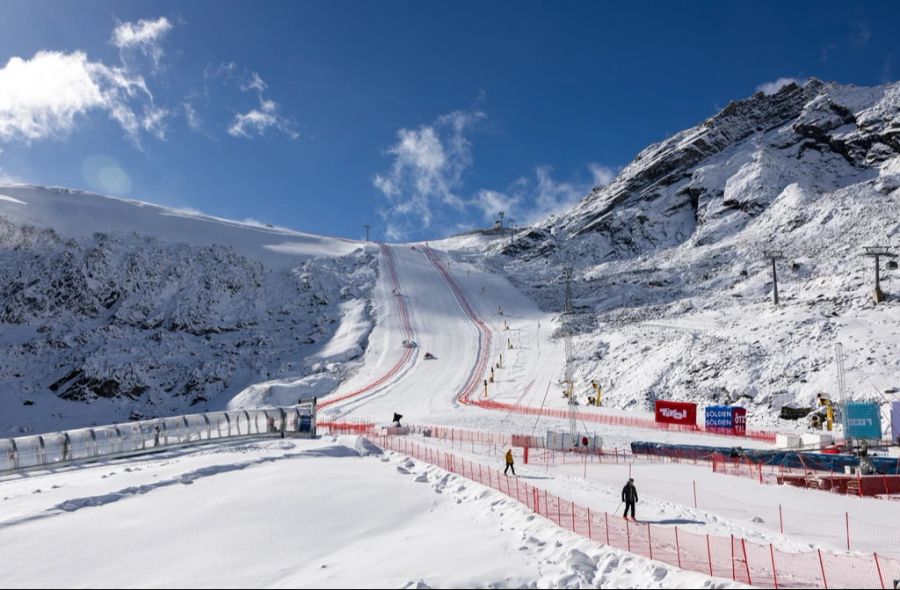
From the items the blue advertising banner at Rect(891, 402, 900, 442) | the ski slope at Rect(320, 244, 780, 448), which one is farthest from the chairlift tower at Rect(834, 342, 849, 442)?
the ski slope at Rect(320, 244, 780, 448)

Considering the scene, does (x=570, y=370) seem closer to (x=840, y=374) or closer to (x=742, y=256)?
(x=840, y=374)

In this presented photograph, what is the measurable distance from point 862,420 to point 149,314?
76.6 m

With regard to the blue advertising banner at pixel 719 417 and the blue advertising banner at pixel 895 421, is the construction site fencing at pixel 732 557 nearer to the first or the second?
the blue advertising banner at pixel 895 421

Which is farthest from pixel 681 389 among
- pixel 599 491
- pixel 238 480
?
pixel 238 480

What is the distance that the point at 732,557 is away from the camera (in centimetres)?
1219

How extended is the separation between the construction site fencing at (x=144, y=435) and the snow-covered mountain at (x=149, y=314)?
916 inches

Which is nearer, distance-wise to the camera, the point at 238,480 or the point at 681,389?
the point at 238,480

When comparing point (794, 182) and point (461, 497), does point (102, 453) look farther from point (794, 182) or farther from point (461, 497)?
point (794, 182)

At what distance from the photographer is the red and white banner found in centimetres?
4169

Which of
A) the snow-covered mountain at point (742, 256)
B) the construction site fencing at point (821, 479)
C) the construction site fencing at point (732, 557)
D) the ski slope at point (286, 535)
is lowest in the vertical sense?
the construction site fencing at point (821, 479)

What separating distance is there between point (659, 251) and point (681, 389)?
66.7 meters

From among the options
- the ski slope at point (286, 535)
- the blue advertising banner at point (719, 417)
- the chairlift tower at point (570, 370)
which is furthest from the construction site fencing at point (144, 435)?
the blue advertising banner at point (719, 417)

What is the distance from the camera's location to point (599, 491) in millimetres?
24078

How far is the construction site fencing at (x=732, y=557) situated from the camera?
12.1 m
